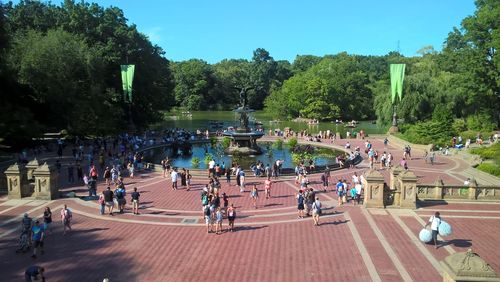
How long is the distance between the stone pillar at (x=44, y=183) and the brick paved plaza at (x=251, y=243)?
0.91m

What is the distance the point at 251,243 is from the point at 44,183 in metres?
12.7

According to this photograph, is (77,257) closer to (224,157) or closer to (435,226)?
(435,226)

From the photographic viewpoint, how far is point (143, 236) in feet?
59.3

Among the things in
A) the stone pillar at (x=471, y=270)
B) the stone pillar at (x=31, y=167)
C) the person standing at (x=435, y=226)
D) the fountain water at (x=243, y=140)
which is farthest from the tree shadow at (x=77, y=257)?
the fountain water at (x=243, y=140)

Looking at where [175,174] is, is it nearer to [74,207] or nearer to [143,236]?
[74,207]

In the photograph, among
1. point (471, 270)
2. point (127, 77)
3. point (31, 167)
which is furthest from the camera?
point (127, 77)

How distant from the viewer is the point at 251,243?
17188mm

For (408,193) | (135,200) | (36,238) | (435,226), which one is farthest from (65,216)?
(408,193)

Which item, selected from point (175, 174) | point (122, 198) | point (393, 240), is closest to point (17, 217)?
point (122, 198)

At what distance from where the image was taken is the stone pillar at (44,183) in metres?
23.6

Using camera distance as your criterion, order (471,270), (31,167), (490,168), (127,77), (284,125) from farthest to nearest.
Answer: (284,125), (127,77), (490,168), (31,167), (471,270)

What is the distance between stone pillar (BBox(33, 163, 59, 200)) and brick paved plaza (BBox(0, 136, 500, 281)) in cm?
91

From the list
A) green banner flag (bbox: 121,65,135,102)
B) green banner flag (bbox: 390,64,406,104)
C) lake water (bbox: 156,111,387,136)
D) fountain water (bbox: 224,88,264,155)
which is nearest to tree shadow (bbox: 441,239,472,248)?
fountain water (bbox: 224,88,264,155)

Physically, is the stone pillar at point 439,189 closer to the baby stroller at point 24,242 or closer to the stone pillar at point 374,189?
the stone pillar at point 374,189
